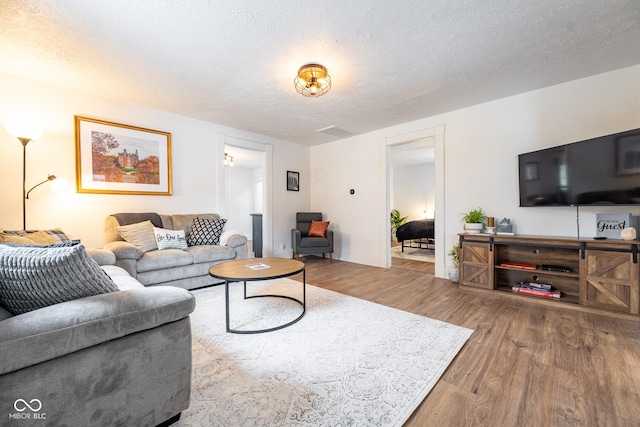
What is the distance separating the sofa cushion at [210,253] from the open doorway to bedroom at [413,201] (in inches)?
130

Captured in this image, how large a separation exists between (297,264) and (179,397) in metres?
1.45

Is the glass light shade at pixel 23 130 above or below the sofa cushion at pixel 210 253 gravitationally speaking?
above

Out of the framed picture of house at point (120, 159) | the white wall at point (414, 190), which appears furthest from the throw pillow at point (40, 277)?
the white wall at point (414, 190)

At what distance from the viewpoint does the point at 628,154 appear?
2340 mm

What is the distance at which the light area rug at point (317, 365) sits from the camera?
1331 millimetres

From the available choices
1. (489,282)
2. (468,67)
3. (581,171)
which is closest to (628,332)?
(489,282)

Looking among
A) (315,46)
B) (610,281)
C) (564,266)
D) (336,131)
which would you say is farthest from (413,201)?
(315,46)

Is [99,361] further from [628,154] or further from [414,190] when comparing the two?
[414,190]

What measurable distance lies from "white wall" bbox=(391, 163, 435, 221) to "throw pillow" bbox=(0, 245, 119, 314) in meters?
8.21

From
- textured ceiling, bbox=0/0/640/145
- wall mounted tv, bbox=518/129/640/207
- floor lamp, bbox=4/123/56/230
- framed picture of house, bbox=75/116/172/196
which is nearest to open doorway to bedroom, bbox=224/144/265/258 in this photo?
framed picture of house, bbox=75/116/172/196

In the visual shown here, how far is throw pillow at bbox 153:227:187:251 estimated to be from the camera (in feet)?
10.8

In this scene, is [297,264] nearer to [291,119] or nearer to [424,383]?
[424,383]

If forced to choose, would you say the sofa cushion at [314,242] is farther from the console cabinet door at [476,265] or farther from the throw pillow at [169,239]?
the console cabinet door at [476,265]

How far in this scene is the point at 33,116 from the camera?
2.90 meters
